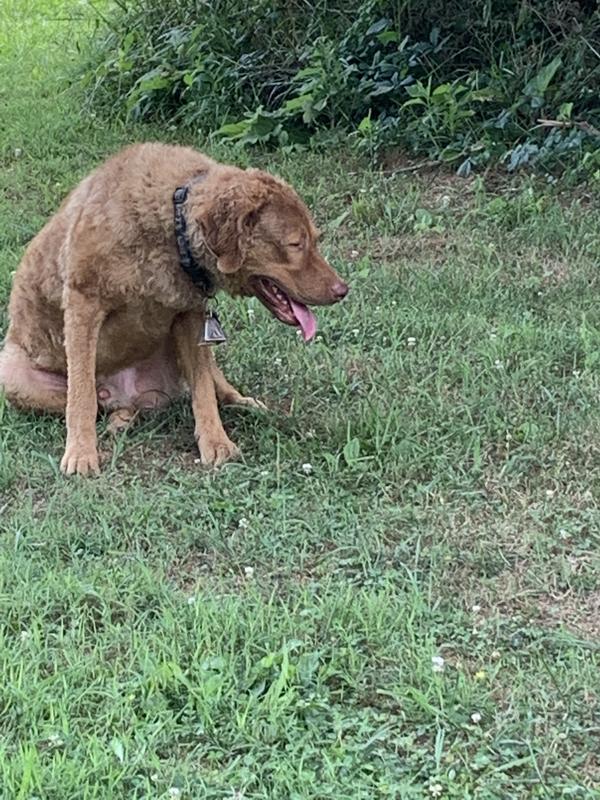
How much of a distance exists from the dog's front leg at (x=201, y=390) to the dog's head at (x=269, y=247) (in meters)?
0.38

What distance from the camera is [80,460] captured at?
410 centimetres

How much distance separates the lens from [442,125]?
7.15 metres

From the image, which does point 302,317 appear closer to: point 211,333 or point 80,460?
point 211,333

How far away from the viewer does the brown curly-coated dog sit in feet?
13.0

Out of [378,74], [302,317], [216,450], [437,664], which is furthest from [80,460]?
[378,74]

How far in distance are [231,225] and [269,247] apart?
7.8 inches

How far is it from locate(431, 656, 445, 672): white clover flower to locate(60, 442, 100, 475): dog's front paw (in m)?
1.67

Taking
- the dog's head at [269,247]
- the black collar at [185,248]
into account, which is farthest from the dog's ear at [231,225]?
the black collar at [185,248]

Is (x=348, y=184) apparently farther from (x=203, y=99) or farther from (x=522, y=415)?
(x=522, y=415)

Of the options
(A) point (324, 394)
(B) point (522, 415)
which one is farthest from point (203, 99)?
(B) point (522, 415)

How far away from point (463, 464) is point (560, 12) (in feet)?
14.2

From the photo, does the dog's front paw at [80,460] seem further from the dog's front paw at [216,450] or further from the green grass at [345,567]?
the dog's front paw at [216,450]

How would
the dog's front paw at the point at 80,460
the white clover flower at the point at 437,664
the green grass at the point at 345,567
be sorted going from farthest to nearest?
the dog's front paw at the point at 80,460
the white clover flower at the point at 437,664
the green grass at the point at 345,567

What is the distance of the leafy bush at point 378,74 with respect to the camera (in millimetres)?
6961
